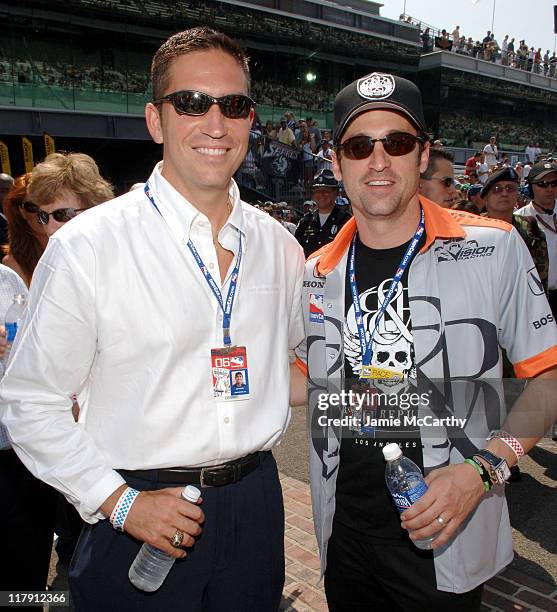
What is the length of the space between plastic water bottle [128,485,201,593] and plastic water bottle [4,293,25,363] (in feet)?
4.16

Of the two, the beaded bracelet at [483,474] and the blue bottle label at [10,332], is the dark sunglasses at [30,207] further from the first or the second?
the beaded bracelet at [483,474]

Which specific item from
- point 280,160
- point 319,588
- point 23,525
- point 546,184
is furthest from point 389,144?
point 280,160

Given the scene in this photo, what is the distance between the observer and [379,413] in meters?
2.27

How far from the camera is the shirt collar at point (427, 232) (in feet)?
7.49

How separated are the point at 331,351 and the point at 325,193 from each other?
21.6 feet

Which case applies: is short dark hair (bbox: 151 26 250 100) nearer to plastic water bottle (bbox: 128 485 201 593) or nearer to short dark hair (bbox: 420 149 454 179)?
plastic water bottle (bbox: 128 485 201 593)

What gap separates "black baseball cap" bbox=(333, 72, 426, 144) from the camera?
2348mm

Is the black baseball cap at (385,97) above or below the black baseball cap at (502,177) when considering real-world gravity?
above

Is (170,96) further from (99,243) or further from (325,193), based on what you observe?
(325,193)

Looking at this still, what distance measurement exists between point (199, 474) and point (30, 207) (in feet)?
7.39

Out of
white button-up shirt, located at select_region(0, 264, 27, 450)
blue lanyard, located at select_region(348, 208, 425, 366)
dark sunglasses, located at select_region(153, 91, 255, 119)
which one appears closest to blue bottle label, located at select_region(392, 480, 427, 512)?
blue lanyard, located at select_region(348, 208, 425, 366)

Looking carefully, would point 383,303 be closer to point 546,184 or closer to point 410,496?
point 410,496

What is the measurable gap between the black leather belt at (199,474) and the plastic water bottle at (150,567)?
164 mm

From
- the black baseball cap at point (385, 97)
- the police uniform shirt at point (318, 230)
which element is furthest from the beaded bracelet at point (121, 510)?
the police uniform shirt at point (318, 230)
